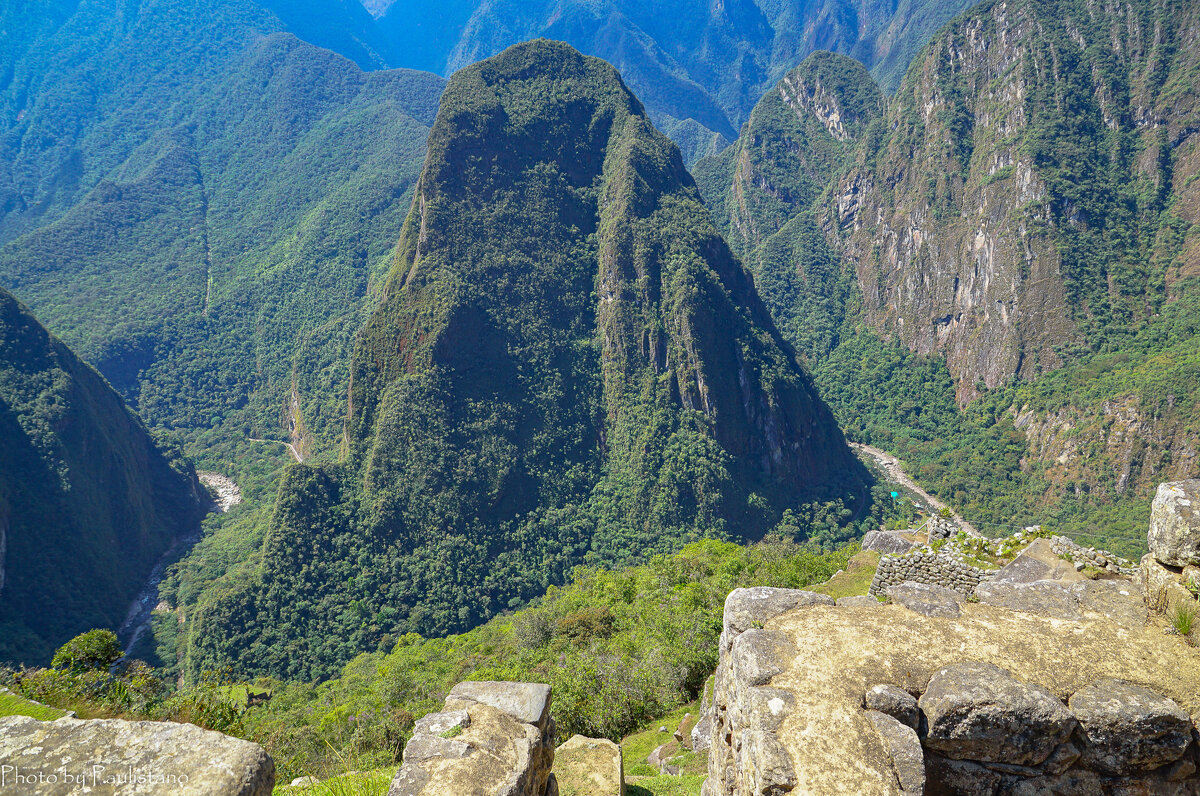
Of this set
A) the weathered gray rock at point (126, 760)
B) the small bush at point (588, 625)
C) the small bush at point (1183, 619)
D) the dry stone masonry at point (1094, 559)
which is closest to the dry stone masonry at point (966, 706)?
the small bush at point (1183, 619)

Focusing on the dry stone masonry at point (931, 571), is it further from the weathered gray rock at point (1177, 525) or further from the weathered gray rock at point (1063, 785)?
the weathered gray rock at point (1063, 785)

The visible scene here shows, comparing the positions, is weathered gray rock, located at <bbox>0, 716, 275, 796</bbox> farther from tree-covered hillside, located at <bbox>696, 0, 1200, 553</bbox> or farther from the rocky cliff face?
the rocky cliff face

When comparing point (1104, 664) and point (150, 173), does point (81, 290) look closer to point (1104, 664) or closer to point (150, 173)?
point (150, 173)

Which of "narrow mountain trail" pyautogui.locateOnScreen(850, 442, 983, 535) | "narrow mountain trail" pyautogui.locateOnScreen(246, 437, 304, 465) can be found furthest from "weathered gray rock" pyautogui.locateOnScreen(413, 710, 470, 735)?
"narrow mountain trail" pyautogui.locateOnScreen(246, 437, 304, 465)

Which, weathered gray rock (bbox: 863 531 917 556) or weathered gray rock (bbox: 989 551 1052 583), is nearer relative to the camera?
weathered gray rock (bbox: 989 551 1052 583)

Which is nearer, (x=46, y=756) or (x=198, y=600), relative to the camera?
(x=46, y=756)

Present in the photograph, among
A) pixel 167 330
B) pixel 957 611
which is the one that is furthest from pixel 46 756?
pixel 167 330
